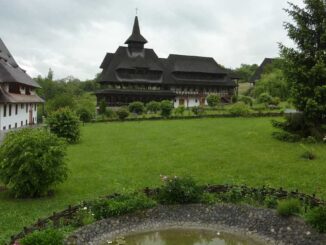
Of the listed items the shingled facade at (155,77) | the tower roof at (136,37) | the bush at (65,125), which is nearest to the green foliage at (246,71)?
the shingled facade at (155,77)

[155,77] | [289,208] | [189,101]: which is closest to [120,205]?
[289,208]

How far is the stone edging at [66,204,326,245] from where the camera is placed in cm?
→ 952

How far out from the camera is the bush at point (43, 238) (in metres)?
8.23

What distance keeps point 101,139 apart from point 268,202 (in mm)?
17836

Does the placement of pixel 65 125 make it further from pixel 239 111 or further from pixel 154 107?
pixel 154 107

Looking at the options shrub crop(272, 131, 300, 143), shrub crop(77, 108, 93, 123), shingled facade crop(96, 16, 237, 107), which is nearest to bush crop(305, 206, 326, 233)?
shrub crop(272, 131, 300, 143)

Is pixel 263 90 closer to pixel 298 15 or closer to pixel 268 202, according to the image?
pixel 298 15

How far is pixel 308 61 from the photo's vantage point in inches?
867

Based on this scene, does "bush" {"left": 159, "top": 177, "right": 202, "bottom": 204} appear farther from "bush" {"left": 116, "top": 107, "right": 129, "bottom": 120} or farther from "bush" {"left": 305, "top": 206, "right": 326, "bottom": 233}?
"bush" {"left": 116, "top": 107, "right": 129, "bottom": 120}

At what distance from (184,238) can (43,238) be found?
3.67m

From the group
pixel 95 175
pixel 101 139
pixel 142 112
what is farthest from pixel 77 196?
pixel 142 112

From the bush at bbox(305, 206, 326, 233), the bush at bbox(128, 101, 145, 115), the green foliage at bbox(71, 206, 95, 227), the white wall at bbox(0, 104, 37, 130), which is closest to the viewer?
the bush at bbox(305, 206, 326, 233)

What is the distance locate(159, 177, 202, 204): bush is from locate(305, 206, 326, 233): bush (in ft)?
11.4

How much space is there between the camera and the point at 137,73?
5966 centimetres
